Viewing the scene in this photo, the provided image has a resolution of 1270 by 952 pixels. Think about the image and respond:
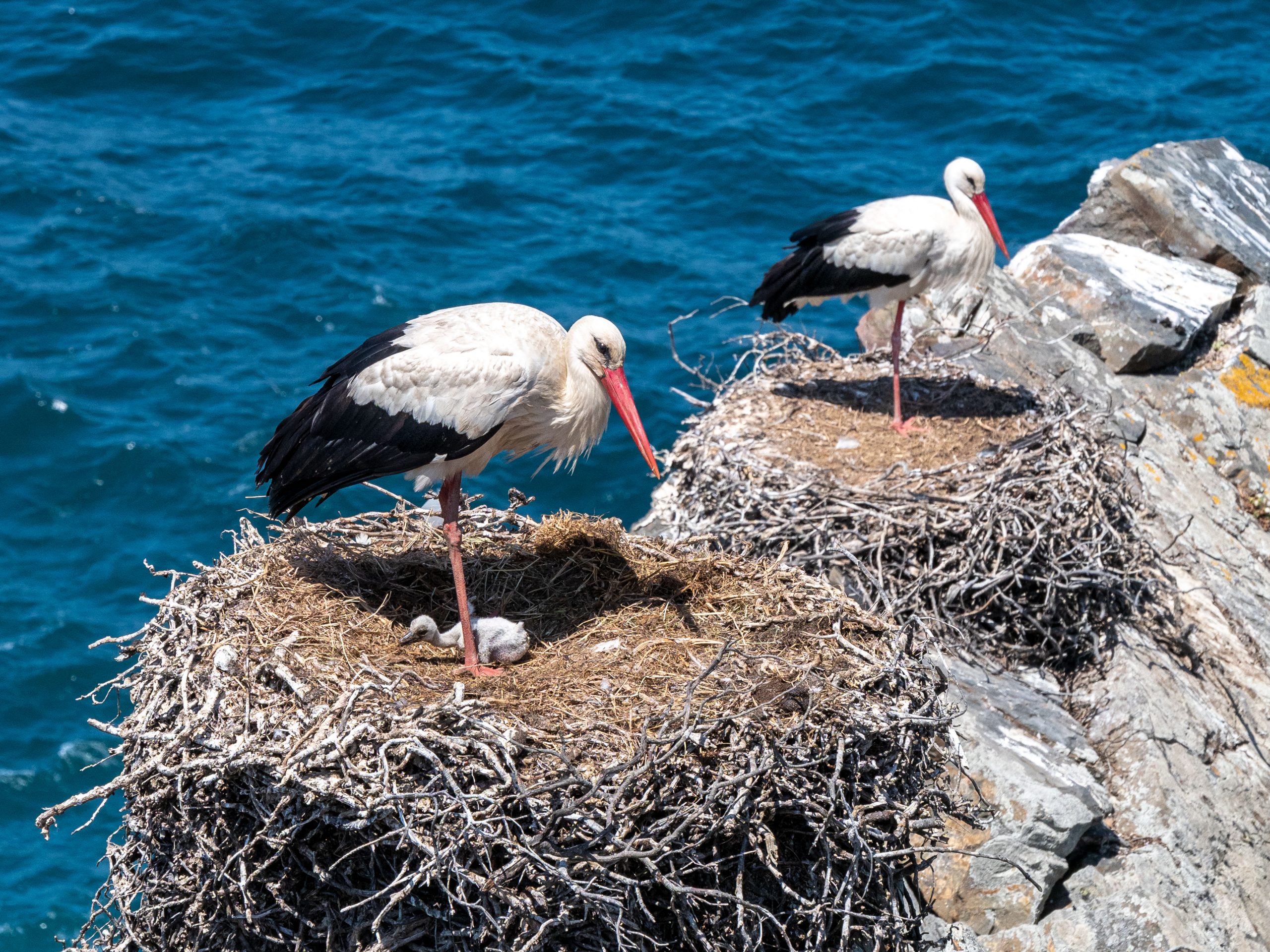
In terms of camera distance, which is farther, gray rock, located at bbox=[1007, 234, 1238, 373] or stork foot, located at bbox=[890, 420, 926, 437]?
gray rock, located at bbox=[1007, 234, 1238, 373]

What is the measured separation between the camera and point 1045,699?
6.95 meters

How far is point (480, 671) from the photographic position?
→ 5.51m

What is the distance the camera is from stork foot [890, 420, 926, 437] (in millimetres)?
Result: 8477

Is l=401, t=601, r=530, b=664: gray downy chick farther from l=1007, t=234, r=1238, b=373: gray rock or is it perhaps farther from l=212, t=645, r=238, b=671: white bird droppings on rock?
l=1007, t=234, r=1238, b=373: gray rock

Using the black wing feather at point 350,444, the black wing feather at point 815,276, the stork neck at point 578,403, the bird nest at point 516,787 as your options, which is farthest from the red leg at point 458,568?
the black wing feather at point 815,276

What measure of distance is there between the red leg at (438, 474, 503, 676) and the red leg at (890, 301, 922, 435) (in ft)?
11.4

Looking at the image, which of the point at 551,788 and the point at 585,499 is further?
the point at 585,499

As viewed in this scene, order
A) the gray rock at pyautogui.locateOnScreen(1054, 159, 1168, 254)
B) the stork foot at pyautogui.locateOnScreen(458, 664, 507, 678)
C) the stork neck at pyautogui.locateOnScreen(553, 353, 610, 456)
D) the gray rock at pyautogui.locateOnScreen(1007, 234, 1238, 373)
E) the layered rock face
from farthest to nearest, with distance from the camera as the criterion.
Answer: the gray rock at pyautogui.locateOnScreen(1054, 159, 1168, 254) → the gray rock at pyautogui.locateOnScreen(1007, 234, 1238, 373) → the layered rock face → the stork neck at pyautogui.locateOnScreen(553, 353, 610, 456) → the stork foot at pyautogui.locateOnScreen(458, 664, 507, 678)

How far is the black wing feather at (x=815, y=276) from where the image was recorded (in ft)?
28.4

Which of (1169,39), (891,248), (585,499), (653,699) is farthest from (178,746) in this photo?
(1169,39)

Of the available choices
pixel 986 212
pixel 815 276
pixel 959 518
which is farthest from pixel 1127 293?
pixel 959 518

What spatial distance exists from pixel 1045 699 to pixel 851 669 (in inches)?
89.8

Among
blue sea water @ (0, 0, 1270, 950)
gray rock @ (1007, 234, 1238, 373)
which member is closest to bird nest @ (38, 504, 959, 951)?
gray rock @ (1007, 234, 1238, 373)

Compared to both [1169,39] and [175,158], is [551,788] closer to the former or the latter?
[175,158]
